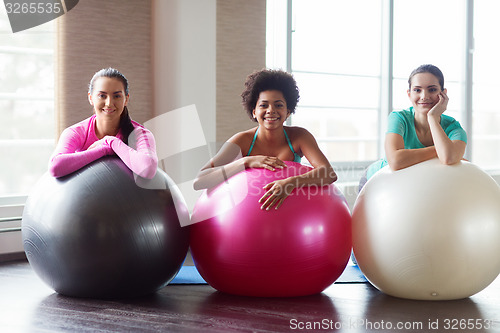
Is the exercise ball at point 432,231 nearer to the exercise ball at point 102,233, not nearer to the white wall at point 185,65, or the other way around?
the exercise ball at point 102,233

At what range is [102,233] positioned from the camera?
229 centimetres

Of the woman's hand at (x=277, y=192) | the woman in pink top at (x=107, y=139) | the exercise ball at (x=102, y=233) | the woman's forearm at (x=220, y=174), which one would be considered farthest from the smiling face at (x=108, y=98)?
the woman's hand at (x=277, y=192)

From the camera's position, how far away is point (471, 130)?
602 centimetres

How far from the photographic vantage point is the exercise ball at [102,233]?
7.56 feet

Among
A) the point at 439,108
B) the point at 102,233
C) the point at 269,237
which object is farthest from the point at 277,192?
the point at 439,108

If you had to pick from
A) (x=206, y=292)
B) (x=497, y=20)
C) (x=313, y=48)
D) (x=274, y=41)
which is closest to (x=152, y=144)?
(x=206, y=292)

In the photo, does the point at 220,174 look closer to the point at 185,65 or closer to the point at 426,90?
the point at 426,90

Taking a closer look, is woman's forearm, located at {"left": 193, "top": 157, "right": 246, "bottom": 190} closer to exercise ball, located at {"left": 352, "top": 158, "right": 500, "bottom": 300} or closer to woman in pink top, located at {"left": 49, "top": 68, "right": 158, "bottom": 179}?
woman in pink top, located at {"left": 49, "top": 68, "right": 158, "bottom": 179}

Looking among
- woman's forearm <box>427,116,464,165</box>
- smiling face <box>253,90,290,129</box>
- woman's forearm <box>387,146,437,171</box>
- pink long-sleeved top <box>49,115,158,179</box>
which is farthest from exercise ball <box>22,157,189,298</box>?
woman's forearm <box>427,116,464,165</box>

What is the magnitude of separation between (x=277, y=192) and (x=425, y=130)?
84cm

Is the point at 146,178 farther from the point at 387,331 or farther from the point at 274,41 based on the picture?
the point at 274,41

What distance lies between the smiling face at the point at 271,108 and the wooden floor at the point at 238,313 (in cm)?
79

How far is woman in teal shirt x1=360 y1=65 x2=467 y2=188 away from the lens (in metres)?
2.48

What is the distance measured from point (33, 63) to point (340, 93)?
2665 mm
